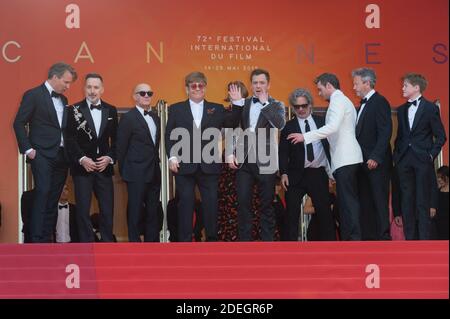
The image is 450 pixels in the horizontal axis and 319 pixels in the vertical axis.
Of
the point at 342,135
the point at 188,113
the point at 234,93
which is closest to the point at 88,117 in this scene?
the point at 188,113

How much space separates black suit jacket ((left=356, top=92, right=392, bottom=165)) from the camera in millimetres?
9094

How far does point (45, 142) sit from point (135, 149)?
2.76 feet

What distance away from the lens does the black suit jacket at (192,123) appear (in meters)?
9.08

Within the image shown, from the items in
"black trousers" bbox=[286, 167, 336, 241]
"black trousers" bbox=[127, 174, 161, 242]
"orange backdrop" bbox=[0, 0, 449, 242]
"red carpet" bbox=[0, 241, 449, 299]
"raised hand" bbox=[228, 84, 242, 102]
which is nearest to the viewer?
"red carpet" bbox=[0, 241, 449, 299]

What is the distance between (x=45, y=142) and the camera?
920 cm

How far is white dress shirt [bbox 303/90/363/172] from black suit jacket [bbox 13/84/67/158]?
2.54 m

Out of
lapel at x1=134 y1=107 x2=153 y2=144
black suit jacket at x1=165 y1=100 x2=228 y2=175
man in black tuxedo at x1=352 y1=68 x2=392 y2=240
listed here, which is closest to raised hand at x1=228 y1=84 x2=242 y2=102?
black suit jacket at x1=165 y1=100 x2=228 y2=175

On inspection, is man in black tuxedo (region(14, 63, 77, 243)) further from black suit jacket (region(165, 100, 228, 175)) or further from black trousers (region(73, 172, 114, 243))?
black suit jacket (region(165, 100, 228, 175))

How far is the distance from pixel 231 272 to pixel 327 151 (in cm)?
172

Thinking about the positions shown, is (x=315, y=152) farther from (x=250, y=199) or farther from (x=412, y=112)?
(x=412, y=112)

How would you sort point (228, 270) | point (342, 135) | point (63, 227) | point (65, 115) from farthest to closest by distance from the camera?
point (63, 227), point (65, 115), point (342, 135), point (228, 270)

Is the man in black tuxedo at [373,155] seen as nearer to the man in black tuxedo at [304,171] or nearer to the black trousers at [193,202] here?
the man in black tuxedo at [304,171]

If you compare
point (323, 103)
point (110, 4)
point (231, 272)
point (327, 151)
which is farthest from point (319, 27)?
point (231, 272)

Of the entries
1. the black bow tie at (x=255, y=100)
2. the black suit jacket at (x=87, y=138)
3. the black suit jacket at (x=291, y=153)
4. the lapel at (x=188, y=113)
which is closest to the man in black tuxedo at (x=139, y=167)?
the black suit jacket at (x=87, y=138)
